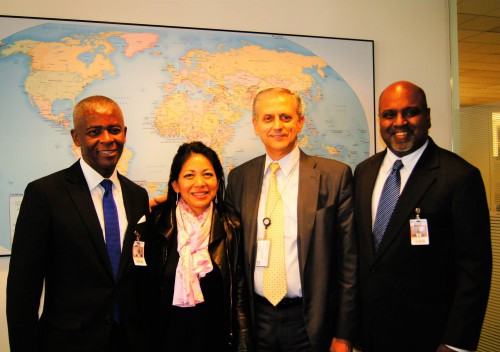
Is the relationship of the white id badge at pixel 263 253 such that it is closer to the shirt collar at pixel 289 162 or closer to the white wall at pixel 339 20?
the shirt collar at pixel 289 162

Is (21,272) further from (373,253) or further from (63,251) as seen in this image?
(373,253)

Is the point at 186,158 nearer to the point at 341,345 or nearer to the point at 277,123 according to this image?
the point at 277,123

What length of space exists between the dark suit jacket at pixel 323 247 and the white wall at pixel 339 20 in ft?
4.75

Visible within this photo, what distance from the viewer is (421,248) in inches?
75.0

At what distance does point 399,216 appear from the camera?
1.95 meters

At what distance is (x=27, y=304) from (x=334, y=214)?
4.94 feet

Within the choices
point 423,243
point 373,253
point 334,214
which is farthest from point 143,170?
point 423,243

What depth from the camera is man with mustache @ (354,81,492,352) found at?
1824mm

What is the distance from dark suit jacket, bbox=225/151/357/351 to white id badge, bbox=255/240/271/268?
32 millimetres

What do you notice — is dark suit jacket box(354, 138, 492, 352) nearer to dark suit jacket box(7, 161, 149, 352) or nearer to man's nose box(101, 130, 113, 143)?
dark suit jacket box(7, 161, 149, 352)

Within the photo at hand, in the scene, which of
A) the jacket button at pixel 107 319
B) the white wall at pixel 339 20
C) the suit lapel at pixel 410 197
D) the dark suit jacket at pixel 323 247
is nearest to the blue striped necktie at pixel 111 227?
the jacket button at pixel 107 319

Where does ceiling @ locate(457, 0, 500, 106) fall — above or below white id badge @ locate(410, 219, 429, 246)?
above

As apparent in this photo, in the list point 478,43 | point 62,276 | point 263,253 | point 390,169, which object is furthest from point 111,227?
point 478,43

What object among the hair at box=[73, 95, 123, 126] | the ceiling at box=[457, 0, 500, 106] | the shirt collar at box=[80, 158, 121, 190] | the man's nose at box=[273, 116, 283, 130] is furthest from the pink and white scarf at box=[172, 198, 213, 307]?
the ceiling at box=[457, 0, 500, 106]
